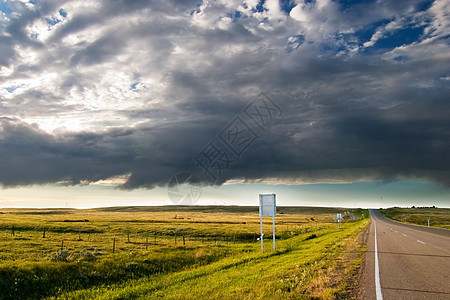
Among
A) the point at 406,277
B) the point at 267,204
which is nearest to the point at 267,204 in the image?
the point at 267,204

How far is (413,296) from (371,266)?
563 centimetres

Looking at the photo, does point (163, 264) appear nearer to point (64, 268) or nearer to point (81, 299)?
point (64, 268)

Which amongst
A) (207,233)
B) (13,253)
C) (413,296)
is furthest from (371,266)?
(207,233)

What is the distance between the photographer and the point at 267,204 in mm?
26469

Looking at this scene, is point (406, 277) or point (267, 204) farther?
point (267, 204)

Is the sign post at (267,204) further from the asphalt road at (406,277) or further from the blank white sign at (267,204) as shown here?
the asphalt road at (406,277)

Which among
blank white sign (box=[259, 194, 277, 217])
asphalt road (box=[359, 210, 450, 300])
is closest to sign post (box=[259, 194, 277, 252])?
blank white sign (box=[259, 194, 277, 217])

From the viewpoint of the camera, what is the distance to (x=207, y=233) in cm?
5791

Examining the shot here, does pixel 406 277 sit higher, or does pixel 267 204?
pixel 267 204

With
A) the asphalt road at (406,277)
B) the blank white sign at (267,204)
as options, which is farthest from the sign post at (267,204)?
the asphalt road at (406,277)

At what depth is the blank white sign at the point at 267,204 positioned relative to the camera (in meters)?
26.3

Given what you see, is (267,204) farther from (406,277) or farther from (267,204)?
(406,277)

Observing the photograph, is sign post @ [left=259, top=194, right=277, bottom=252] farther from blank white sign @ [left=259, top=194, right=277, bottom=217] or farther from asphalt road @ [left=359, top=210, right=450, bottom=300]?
asphalt road @ [left=359, top=210, right=450, bottom=300]

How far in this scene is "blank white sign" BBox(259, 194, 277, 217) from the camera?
2630cm
